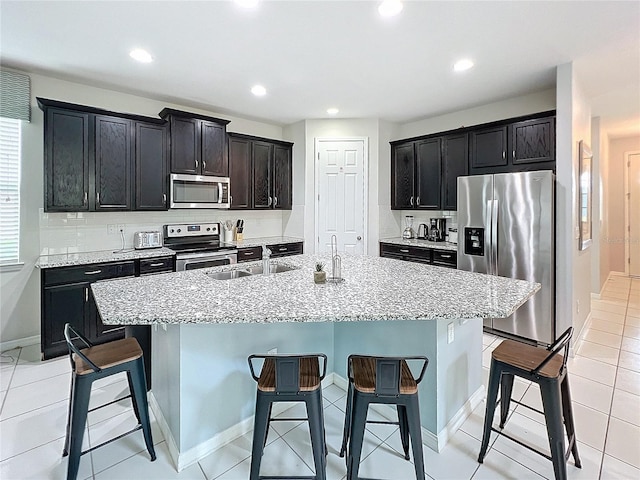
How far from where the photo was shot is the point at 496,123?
402 centimetres

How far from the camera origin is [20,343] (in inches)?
137

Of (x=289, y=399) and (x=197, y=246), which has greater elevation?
(x=197, y=246)

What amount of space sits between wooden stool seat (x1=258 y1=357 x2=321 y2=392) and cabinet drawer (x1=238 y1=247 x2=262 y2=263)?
2.79 metres

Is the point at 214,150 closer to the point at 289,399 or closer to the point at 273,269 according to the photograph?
the point at 273,269

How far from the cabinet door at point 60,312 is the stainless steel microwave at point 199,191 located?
1.38 meters

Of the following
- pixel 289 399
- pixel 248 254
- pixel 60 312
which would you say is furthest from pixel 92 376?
pixel 248 254

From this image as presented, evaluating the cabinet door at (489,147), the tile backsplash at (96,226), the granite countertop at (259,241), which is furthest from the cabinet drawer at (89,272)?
the cabinet door at (489,147)

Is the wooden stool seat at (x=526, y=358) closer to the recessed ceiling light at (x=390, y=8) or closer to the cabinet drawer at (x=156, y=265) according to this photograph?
the recessed ceiling light at (x=390, y=8)

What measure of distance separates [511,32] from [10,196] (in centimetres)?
472

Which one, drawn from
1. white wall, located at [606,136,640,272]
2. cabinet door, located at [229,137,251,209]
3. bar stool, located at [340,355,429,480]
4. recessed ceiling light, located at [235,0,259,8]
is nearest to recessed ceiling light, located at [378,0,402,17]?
recessed ceiling light, located at [235,0,259,8]

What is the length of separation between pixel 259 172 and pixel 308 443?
3811 mm

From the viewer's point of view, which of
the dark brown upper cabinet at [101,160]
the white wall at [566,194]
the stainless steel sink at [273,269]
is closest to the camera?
the stainless steel sink at [273,269]

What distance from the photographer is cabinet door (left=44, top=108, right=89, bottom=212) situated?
3.31m

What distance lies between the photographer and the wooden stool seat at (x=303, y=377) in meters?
1.65
